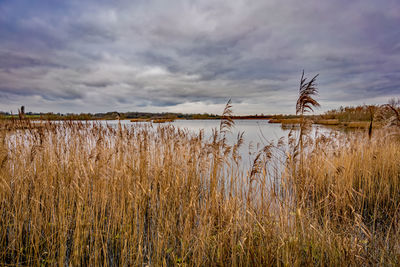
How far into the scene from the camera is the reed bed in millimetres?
2883

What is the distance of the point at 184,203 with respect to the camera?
4500 millimetres

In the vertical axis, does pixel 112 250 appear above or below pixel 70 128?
below

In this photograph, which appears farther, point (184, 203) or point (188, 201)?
point (184, 203)

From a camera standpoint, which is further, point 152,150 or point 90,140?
point 90,140

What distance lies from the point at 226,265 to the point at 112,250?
A: 80.0 inches

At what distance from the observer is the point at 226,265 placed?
282cm

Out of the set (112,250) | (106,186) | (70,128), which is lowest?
(112,250)

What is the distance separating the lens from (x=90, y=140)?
24.5ft

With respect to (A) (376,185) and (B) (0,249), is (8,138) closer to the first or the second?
(B) (0,249)

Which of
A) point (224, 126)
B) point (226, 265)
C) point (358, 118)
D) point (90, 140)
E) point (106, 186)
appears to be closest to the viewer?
point (226, 265)

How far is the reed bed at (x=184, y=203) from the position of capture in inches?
113

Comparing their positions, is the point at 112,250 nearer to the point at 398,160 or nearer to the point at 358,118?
the point at 398,160

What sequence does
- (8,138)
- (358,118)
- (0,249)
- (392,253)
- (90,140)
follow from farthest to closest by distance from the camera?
1. (358,118)
2. (90,140)
3. (8,138)
4. (0,249)
5. (392,253)

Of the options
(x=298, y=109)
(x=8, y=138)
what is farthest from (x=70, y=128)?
(x=298, y=109)
